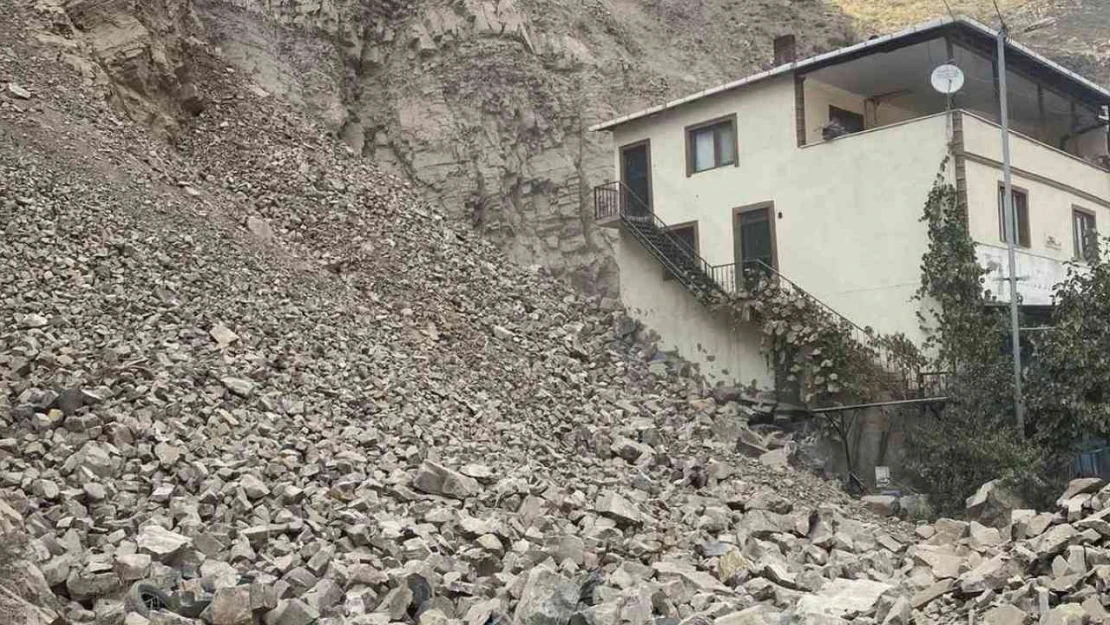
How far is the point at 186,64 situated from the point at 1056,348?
20.7m

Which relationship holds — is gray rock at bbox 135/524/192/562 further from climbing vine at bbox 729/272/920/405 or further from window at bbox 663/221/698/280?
window at bbox 663/221/698/280

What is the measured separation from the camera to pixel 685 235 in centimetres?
2752

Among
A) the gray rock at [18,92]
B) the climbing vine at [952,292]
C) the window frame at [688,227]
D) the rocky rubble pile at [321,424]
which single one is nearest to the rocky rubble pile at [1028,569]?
the rocky rubble pile at [321,424]

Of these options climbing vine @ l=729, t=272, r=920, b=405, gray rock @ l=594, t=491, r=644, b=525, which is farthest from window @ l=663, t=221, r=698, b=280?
gray rock @ l=594, t=491, r=644, b=525

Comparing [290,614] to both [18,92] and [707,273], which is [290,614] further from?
[707,273]

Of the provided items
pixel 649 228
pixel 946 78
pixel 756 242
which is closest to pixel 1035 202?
pixel 946 78

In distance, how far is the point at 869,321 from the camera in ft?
77.8

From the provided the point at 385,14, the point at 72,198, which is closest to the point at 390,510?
the point at 72,198

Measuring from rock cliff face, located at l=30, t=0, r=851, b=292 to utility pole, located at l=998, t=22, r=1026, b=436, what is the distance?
1019 centimetres

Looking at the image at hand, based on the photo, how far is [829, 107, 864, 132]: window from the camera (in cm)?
2595

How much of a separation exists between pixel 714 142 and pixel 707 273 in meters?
3.12

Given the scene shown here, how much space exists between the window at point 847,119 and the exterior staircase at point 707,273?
12.2 ft

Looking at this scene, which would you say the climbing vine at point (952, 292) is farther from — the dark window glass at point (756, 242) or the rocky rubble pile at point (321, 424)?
the dark window glass at point (756, 242)

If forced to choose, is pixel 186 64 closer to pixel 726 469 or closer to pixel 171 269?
pixel 171 269
